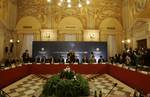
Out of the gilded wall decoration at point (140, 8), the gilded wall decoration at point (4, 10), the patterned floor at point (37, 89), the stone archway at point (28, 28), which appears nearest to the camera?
the patterned floor at point (37, 89)

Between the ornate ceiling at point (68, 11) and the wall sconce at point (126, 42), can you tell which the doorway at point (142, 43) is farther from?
the ornate ceiling at point (68, 11)

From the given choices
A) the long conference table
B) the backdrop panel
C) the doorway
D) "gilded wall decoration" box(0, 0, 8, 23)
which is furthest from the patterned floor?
"gilded wall decoration" box(0, 0, 8, 23)

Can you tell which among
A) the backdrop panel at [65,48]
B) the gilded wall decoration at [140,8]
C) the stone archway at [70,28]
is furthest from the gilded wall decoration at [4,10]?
the gilded wall decoration at [140,8]

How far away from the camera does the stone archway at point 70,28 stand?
2042cm

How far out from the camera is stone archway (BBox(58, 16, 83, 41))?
20.4 metres

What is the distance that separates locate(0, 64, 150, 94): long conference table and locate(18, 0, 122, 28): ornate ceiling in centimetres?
761

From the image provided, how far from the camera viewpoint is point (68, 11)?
67.4ft

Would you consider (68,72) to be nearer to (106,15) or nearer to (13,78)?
(13,78)

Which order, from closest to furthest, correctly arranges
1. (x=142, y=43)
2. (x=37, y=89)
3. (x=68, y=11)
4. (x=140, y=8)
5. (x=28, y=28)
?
(x=37, y=89), (x=140, y=8), (x=142, y=43), (x=28, y=28), (x=68, y=11)

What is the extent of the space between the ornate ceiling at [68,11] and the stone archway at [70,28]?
406mm

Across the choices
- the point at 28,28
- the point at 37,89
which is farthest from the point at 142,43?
the point at 28,28

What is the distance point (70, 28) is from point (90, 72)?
306 inches

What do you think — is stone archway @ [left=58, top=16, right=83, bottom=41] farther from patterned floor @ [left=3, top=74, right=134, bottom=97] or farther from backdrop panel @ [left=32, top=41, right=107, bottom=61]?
patterned floor @ [left=3, top=74, right=134, bottom=97]

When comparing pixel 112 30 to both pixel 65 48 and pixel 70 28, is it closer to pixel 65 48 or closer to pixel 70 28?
pixel 70 28
